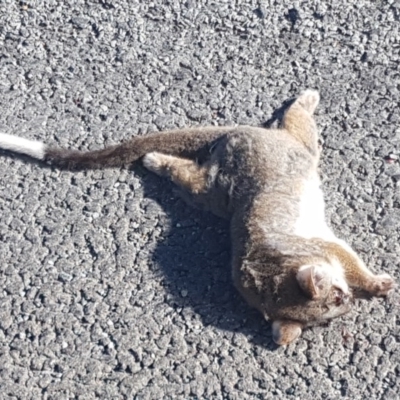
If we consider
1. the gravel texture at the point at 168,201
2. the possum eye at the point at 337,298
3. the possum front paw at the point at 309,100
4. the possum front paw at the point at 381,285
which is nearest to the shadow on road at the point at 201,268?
the gravel texture at the point at 168,201

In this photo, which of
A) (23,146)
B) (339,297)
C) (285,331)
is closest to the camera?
(285,331)

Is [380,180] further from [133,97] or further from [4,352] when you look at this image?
Answer: [4,352]

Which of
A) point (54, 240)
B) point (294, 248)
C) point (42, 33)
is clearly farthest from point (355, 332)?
point (42, 33)

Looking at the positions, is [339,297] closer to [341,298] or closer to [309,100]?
[341,298]

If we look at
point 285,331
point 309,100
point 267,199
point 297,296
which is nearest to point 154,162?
point 267,199

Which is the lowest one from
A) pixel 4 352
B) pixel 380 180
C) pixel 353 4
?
pixel 4 352

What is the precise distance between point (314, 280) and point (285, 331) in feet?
1.08

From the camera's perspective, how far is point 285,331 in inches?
206

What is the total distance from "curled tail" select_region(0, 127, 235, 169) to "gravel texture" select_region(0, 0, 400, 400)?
103 millimetres

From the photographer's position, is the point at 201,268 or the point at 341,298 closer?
the point at 341,298

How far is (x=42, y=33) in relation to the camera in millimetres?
7125

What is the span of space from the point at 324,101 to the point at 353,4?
91 cm

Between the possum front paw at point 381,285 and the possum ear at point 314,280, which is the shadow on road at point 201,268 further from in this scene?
the possum front paw at point 381,285

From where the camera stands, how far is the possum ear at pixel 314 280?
5258 millimetres
